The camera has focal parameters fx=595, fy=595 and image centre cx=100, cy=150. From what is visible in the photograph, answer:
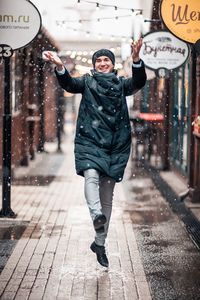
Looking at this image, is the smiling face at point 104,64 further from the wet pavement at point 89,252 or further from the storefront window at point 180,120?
the storefront window at point 180,120

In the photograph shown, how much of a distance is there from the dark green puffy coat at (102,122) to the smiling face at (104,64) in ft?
0.24

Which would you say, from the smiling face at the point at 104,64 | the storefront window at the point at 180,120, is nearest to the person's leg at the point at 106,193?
the smiling face at the point at 104,64

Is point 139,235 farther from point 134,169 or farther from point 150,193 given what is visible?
point 134,169

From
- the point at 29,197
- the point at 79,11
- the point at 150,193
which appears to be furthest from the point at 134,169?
the point at 79,11

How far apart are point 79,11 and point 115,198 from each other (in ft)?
98.6

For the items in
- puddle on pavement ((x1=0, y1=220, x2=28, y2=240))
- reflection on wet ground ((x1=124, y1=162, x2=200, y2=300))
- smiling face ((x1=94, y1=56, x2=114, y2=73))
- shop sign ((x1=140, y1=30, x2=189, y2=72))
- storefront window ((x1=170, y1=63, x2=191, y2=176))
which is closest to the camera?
reflection on wet ground ((x1=124, y1=162, x2=200, y2=300))

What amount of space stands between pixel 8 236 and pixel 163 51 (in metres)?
4.97

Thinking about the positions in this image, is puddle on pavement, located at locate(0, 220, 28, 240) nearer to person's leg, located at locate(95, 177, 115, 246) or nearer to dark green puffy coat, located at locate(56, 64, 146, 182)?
person's leg, located at locate(95, 177, 115, 246)

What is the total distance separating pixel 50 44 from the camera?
61.2ft

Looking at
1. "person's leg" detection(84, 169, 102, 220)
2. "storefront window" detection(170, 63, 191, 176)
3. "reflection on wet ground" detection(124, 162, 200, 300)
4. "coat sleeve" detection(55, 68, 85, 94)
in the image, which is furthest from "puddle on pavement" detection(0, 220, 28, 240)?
"storefront window" detection(170, 63, 191, 176)

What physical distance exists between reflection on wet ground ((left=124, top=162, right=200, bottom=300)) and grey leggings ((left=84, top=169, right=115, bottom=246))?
0.59 m

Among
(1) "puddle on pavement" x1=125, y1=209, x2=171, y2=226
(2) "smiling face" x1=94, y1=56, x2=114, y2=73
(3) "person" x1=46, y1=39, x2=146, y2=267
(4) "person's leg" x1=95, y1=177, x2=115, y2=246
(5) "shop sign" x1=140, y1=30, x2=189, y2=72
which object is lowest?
(1) "puddle on pavement" x1=125, y1=209, x2=171, y2=226

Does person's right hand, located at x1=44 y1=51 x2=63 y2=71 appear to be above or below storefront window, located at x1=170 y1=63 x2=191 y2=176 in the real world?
above

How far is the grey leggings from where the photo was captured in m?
5.05
